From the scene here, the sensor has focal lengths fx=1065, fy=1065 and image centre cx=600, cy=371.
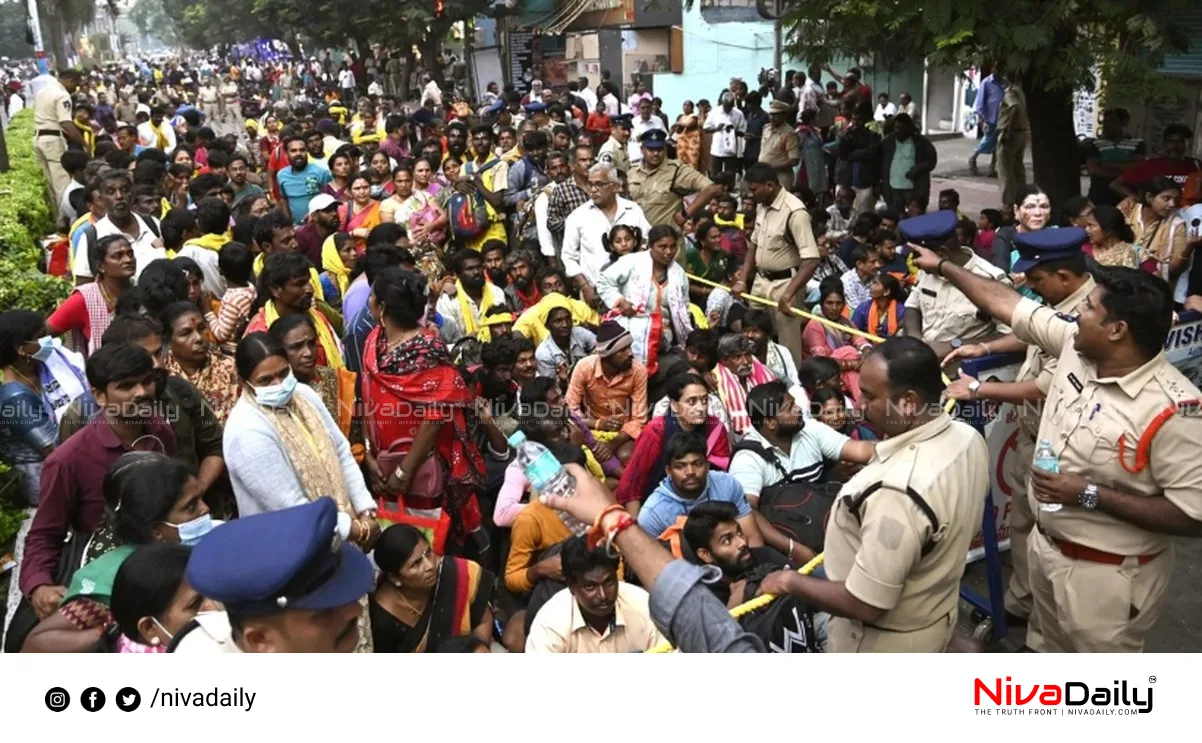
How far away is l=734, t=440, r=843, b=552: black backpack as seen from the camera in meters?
5.11

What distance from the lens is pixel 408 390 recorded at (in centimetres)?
473

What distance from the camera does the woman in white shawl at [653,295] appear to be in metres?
6.98

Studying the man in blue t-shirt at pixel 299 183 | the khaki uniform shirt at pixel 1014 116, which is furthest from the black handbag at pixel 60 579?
the khaki uniform shirt at pixel 1014 116

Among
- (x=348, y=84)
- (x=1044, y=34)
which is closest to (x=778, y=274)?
(x=1044, y=34)

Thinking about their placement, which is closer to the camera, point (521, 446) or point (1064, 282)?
point (521, 446)

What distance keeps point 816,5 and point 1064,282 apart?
4282 mm

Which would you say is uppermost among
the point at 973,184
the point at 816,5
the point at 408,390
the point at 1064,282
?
the point at 816,5

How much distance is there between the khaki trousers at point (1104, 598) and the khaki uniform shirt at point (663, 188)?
19.4 feet

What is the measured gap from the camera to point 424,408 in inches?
187

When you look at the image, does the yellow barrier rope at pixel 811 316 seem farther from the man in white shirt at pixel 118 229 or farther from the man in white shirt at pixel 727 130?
the man in white shirt at pixel 727 130

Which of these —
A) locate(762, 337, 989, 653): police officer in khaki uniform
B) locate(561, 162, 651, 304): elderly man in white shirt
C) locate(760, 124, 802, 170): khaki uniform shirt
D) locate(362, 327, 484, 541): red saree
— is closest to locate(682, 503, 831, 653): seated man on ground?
locate(762, 337, 989, 653): police officer in khaki uniform
